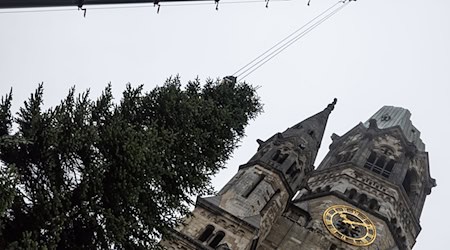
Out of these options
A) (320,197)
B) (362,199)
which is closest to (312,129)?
(320,197)

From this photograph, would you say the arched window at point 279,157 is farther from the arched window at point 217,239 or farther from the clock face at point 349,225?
the arched window at point 217,239

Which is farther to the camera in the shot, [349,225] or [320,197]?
[320,197]

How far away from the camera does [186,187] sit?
581 inches

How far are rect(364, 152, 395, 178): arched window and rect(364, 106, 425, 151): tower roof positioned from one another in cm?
409

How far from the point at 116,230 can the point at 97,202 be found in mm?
Answer: 849

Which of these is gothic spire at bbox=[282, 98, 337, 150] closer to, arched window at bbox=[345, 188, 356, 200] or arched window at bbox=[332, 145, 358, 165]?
arched window at bbox=[345, 188, 356, 200]

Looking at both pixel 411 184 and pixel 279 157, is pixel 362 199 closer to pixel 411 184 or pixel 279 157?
pixel 411 184

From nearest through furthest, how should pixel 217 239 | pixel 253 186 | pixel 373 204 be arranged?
pixel 217 239 → pixel 253 186 → pixel 373 204

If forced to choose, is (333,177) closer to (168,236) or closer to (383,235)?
(383,235)

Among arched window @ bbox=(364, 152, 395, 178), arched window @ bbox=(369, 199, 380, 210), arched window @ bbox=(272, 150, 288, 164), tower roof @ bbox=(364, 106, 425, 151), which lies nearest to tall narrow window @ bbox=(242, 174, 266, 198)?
arched window @ bbox=(272, 150, 288, 164)

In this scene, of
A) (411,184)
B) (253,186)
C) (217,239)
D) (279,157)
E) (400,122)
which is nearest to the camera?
(217,239)

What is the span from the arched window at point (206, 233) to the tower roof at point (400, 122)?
23201 millimetres

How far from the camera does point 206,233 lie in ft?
75.0

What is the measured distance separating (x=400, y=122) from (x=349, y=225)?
1572cm
